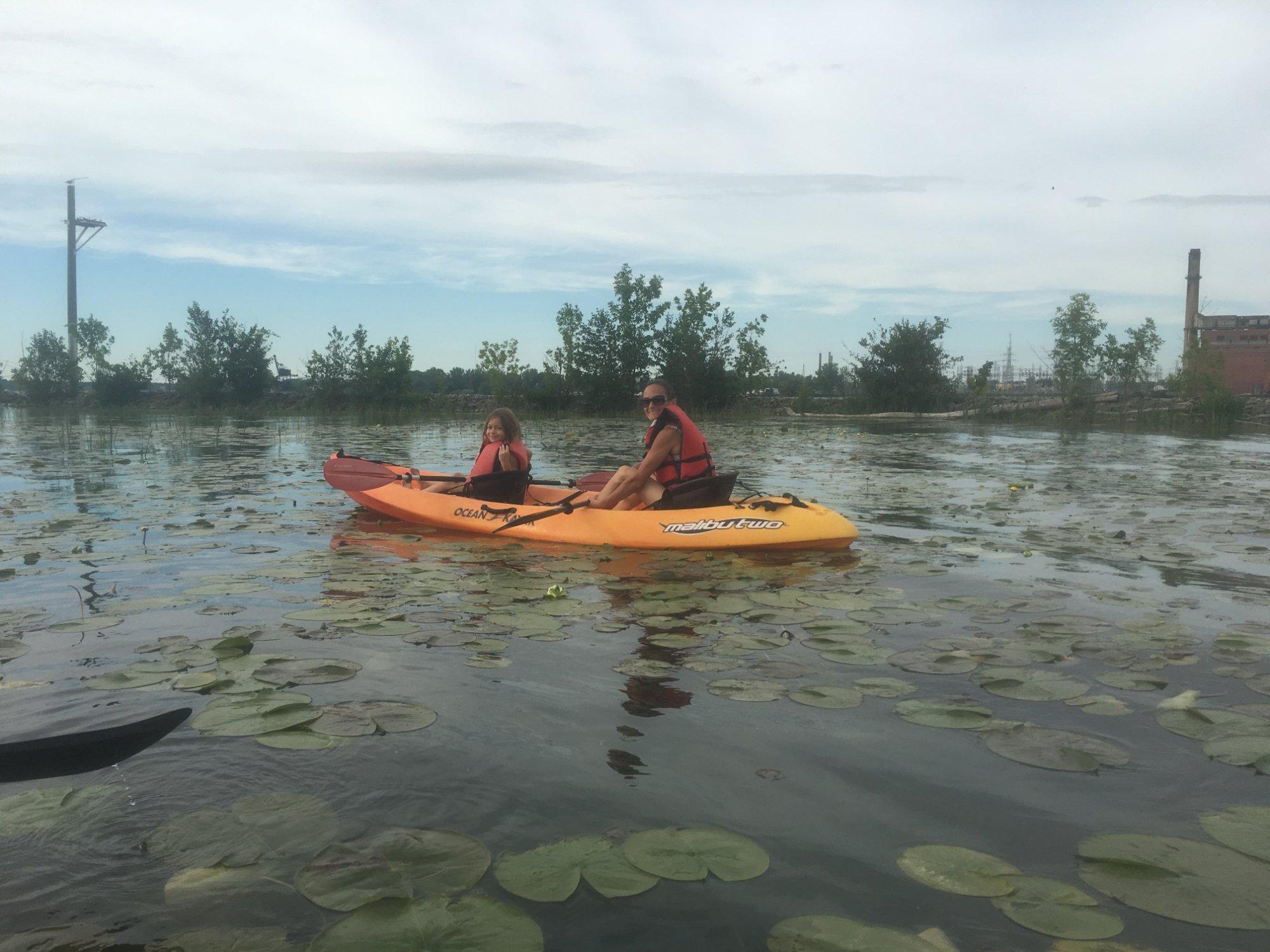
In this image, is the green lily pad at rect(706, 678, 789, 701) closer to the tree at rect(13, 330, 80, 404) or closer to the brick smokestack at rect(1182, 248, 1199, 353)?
the tree at rect(13, 330, 80, 404)

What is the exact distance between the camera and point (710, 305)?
38.6 m

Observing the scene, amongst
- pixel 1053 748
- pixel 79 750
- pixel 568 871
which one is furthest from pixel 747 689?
pixel 79 750

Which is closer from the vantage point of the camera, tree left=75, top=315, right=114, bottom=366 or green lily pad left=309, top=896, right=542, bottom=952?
green lily pad left=309, top=896, right=542, bottom=952

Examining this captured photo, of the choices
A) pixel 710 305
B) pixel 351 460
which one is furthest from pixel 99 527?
pixel 710 305

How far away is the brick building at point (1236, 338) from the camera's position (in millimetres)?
48219

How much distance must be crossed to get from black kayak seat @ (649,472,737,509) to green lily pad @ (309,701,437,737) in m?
3.74

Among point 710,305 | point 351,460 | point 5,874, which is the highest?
point 710,305

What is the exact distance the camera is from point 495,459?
288 inches

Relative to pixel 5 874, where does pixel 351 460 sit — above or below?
above

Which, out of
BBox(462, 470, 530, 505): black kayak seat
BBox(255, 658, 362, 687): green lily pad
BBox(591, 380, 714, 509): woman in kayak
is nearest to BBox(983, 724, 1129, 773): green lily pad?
BBox(255, 658, 362, 687): green lily pad

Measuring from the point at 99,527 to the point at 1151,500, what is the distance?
8.94m

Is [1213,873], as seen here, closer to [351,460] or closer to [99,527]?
[99,527]

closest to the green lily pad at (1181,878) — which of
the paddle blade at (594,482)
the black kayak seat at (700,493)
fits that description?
the black kayak seat at (700,493)

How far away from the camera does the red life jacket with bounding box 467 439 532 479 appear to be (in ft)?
24.0
